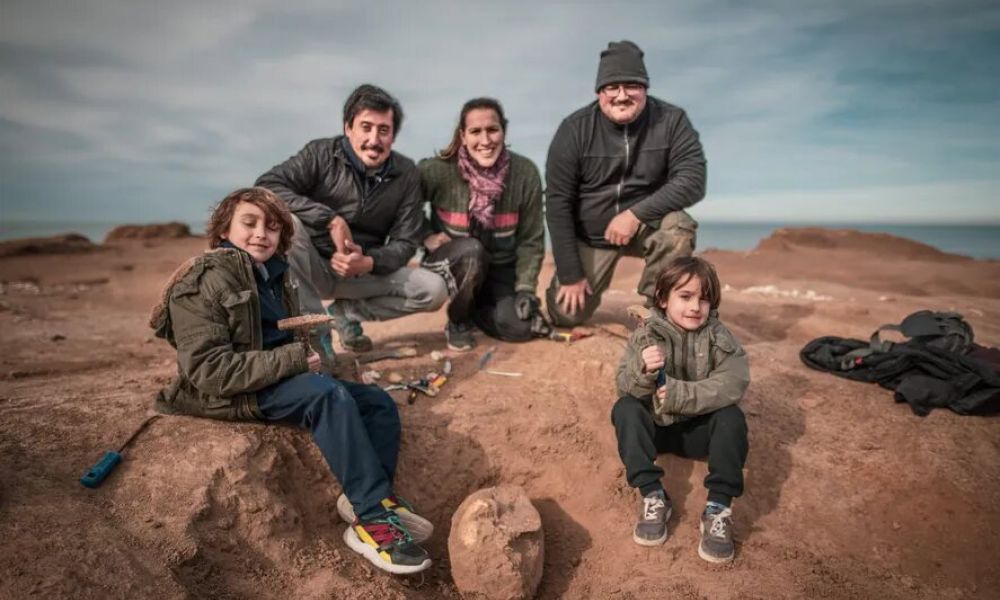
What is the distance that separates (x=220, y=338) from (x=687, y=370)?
92.5 inches

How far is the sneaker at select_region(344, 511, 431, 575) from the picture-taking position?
2492 millimetres

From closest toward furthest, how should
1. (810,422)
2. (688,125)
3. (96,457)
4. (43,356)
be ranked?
(96,457) → (810,422) → (688,125) → (43,356)

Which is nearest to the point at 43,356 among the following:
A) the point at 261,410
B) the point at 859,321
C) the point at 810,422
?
the point at 261,410

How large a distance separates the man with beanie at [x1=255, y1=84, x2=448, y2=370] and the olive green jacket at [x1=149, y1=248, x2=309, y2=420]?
977mm

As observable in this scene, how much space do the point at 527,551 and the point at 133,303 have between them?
8.02 m

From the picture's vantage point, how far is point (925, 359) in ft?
12.5

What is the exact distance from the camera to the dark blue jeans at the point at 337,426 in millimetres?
2582

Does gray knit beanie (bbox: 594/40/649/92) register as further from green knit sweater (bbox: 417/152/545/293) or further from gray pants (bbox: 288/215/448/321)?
gray pants (bbox: 288/215/448/321)

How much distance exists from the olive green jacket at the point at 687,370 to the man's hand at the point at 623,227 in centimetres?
145

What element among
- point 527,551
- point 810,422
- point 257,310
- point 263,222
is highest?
point 263,222

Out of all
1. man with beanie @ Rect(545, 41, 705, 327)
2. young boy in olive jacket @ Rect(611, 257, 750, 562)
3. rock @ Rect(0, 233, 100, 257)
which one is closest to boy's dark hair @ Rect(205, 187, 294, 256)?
young boy in olive jacket @ Rect(611, 257, 750, 562)

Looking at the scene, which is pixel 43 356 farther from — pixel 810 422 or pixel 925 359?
pixel 925 359

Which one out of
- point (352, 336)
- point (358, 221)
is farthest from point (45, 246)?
point (358, 221)

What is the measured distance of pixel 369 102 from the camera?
388 centimetres
